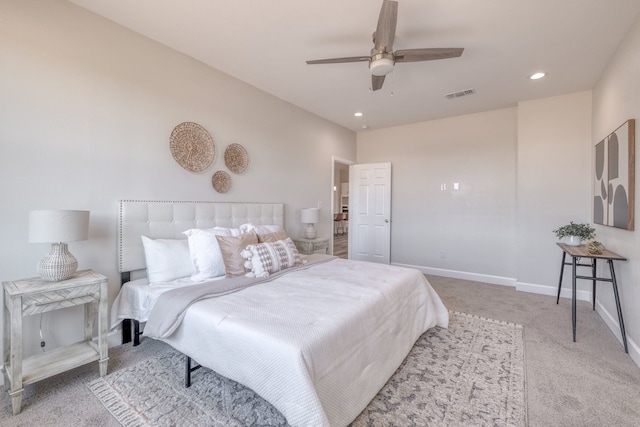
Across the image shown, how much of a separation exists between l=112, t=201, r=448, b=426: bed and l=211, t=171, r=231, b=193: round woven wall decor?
1.43 ft

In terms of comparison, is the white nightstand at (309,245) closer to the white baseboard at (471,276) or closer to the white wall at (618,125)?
the white baseboard at (471,276)

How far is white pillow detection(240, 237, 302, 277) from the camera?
2.44 meters

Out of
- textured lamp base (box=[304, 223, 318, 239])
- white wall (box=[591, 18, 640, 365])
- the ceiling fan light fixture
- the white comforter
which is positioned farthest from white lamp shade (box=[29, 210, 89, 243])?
white wall (box=[591, 18, 640, 365])

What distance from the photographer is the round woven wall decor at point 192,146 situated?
9.17 ft

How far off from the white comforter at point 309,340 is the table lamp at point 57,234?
2.79ft

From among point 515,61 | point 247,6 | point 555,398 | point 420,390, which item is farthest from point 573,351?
point 247,6

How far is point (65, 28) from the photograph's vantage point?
2.14 meters

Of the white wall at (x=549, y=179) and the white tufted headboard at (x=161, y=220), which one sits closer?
the white tufted headboard at (x=161, y=220)

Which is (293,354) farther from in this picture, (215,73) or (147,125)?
(215,73)

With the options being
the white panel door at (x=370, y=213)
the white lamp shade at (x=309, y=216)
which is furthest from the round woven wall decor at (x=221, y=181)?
the white panel door at (x=370, y=213)

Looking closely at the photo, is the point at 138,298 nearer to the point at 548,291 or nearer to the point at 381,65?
the point at 381,65

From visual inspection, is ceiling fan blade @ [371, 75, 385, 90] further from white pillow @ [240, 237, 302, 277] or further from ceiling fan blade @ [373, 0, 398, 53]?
white pillow @ [240, 237, 302, 277]

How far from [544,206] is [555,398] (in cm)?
293

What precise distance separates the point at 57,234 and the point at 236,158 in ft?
6.18
